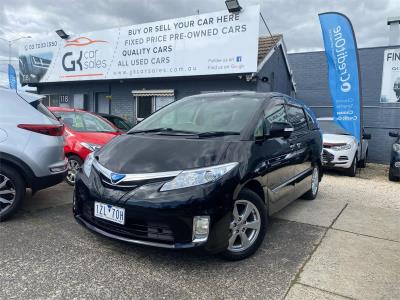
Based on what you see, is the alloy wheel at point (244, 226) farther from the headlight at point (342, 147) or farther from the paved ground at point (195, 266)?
the headlight at point (342, 147)

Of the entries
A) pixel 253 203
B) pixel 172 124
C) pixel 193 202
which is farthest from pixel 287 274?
pixel 172 124

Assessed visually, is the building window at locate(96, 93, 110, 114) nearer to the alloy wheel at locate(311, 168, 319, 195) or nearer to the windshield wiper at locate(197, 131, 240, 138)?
the alloy wheel at locate(311, 168, 319, 195)

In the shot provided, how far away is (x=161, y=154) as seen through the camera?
3.11 metres

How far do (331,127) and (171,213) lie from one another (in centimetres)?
803

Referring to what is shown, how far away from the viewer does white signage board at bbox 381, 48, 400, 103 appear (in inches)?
467

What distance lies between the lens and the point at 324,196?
20.6ft

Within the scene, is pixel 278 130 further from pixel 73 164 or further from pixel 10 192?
pixel 73 164

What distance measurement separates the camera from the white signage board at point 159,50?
Result: 10234mm

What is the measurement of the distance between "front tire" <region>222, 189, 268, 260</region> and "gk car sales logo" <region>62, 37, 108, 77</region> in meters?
11.3

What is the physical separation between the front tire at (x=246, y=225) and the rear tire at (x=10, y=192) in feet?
8.09

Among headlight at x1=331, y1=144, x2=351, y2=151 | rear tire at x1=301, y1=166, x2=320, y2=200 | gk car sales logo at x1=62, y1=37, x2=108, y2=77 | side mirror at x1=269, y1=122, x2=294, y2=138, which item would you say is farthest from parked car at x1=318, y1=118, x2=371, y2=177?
gk car sales logo at x1=62, y1=37, x2=108, y2=77

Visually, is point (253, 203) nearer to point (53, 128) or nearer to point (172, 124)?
point (172, 124)

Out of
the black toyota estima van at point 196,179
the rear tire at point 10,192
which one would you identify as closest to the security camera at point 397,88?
the black toyota estima van at point 196,179

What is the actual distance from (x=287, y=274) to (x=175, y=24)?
1008cm
